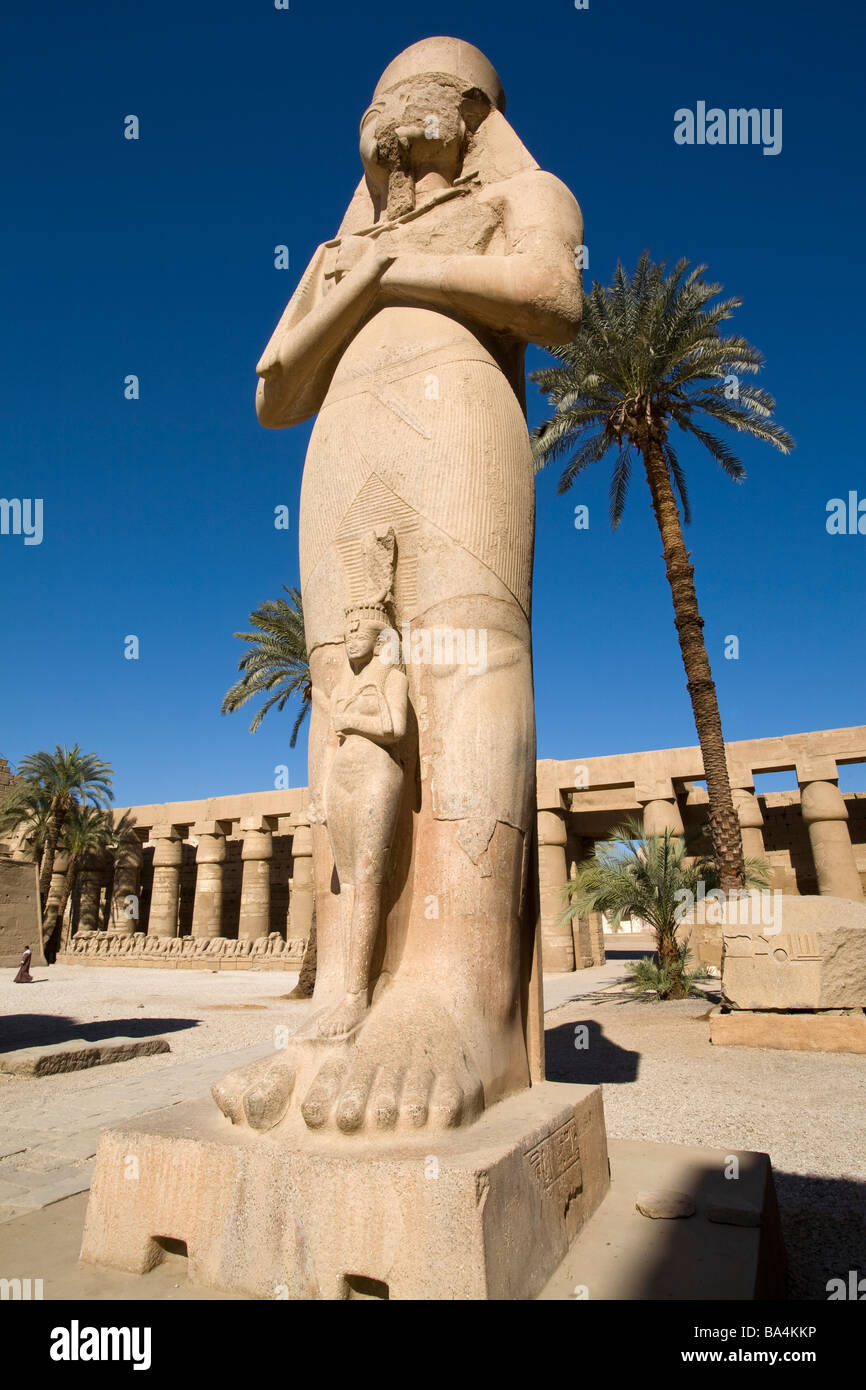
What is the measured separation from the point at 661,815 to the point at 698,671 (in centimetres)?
687

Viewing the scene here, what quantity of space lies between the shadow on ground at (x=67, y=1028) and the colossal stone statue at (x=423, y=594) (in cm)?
682

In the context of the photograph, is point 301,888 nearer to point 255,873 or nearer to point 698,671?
point 255,873

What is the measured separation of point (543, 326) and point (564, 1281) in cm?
268

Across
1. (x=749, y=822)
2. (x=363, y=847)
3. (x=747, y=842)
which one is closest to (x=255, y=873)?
(x=747, y=842)

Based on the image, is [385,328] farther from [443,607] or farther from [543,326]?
[443,607]

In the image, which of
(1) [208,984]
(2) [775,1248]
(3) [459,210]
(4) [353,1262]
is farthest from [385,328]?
(1) [208,984]

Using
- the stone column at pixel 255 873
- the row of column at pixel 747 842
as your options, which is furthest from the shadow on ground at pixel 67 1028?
the stone column at pixel 255 873

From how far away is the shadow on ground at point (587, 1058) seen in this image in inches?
252

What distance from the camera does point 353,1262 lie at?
5.19 ft

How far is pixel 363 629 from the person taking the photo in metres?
2.39

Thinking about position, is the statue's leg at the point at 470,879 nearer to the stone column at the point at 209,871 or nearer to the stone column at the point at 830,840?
the stone column at the point at 830,840

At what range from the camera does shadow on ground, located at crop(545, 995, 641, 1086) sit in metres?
6.40

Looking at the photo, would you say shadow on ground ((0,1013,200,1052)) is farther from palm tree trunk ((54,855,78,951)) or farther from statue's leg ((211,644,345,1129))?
palm tree trunk ((54,855,78,951))

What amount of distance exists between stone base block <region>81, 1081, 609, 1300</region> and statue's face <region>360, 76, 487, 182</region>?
123 inches
